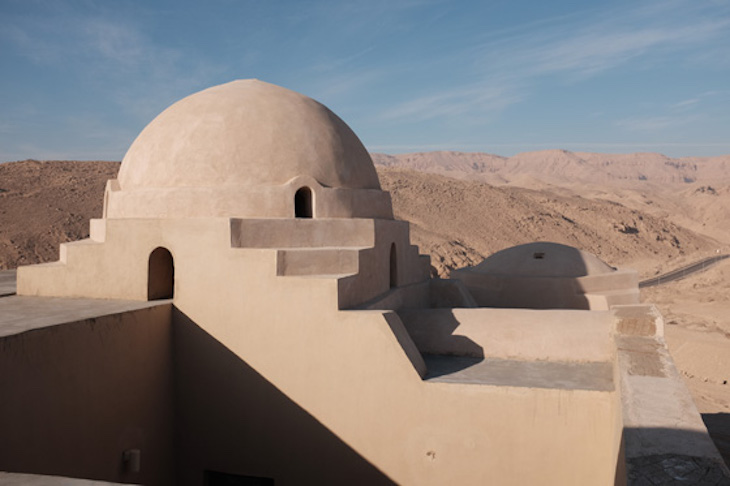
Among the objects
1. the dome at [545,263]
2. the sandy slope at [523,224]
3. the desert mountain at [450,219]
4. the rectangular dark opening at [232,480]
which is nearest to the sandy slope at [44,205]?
the desert mountain at [450,219]

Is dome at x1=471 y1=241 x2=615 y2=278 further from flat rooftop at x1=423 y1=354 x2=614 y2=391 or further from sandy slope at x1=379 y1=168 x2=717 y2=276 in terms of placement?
sandy slope at x1=379 y1=168 x2=717 y2=276

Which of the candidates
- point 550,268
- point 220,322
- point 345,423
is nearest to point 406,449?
point 345,423

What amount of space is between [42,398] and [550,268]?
30.2 feet

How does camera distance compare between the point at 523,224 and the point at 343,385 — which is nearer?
the point at 343,385

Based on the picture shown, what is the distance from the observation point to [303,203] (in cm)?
838

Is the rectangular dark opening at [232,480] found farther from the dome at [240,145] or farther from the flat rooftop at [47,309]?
the dome at [240,145]

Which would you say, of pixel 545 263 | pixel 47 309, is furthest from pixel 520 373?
pixel 47 309

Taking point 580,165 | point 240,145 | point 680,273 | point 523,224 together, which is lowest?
point 680,273

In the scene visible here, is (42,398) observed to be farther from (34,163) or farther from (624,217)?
(624,217)

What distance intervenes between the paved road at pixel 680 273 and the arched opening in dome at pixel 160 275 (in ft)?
74.1

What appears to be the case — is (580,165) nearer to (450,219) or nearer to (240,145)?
(450,219)

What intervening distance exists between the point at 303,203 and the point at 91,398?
3870 mm

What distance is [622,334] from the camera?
7.34 meters

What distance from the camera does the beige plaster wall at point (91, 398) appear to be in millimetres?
4984
